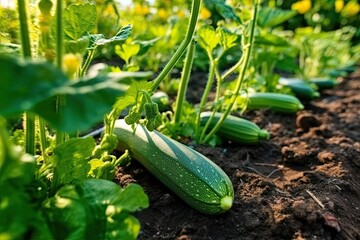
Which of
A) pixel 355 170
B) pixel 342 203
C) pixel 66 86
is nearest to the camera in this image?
pixel 66 86

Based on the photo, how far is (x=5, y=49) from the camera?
1.73 m

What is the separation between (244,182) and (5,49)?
1411mm

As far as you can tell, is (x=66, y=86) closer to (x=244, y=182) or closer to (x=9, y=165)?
(x=9, y=165)

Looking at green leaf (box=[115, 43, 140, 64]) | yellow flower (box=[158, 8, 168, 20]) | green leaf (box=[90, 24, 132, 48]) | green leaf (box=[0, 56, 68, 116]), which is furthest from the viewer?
yellow flower (box=[158, 8, 168, 20])

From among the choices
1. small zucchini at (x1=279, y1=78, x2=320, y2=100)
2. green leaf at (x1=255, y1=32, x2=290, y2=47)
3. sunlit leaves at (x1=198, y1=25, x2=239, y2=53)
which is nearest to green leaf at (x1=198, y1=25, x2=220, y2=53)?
sunlit leaves at (x1=198, y1=25, x2=239, y2=53)

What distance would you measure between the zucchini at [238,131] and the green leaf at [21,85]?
6.90ft

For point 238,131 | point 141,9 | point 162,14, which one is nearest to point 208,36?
point 238,131

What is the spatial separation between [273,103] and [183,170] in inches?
75.1

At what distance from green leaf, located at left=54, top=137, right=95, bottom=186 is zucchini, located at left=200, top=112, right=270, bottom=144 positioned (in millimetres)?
1463

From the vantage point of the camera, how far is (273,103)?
399 cm

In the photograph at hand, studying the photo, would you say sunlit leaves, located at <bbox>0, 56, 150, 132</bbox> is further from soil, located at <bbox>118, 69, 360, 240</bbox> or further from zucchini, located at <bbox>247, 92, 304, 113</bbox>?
zucchini, located at <bbox>247, 92, 304, 113</bbox>

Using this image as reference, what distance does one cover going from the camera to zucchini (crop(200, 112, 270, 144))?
3201 mm

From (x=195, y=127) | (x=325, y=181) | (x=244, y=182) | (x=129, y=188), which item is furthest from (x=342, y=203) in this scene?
(x=129, y=188)

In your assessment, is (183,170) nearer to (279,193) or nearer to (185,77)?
(279,193)
